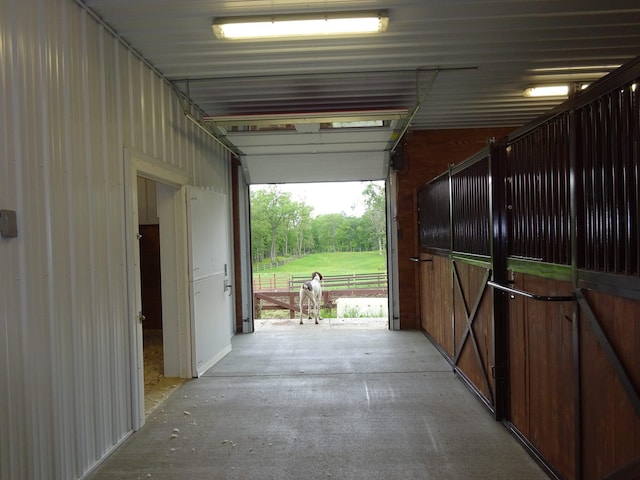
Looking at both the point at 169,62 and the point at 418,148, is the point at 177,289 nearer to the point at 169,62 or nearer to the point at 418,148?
the point at 169,62

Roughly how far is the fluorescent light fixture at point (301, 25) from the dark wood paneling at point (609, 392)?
8.05 feet

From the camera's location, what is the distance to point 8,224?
6.48 feet

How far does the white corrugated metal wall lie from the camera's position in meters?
2.04

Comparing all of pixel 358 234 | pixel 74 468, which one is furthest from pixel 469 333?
pixel 358 234

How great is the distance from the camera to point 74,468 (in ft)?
8.22

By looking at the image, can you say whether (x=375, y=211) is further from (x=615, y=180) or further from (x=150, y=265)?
(x=615, y=180)

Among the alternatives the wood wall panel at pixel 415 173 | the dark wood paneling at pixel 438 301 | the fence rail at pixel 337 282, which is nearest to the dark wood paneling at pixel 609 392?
the dark wood paneling at pixel 438 301

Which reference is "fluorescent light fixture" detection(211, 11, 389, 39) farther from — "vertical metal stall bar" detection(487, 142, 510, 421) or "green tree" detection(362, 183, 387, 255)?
"green tree" detection(362, 183, 387, 255)

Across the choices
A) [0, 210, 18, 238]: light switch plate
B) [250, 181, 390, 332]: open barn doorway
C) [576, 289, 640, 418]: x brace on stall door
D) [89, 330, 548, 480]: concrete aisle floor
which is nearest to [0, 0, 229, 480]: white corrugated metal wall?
[0, 210, 18, 238]: light switch plate

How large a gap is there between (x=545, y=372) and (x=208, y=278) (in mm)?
3771

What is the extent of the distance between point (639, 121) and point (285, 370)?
4.11m

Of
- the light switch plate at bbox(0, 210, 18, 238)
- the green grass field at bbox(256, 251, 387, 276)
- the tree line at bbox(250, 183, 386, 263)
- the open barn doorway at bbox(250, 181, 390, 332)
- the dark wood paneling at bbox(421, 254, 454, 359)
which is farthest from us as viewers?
the tree line at bbox(250, 183, 386, 263)

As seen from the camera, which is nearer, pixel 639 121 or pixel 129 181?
pixel 639 121

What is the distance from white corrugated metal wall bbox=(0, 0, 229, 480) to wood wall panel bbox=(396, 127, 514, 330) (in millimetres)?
4507
